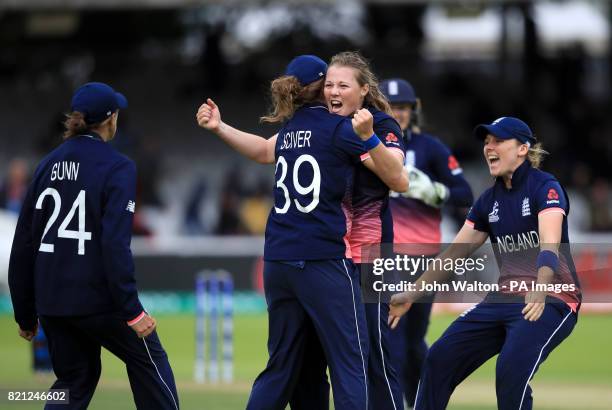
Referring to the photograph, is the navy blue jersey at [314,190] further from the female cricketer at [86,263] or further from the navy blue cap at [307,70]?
the female cricketer at [86,263]

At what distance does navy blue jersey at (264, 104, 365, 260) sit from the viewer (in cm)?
748

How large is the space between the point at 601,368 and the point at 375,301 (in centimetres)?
765

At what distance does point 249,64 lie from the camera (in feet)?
109

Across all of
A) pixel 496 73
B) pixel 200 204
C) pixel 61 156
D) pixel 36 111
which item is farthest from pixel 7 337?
pixel 496 73

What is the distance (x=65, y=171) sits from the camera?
762cm

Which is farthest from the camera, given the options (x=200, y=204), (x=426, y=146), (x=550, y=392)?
(x=200, y=204)

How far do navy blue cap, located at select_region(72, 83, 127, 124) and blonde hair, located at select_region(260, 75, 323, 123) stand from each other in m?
1.00

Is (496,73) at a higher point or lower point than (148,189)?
higher

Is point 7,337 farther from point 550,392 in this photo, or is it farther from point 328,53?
point 328,53

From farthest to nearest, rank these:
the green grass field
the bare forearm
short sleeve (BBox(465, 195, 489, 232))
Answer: the green grass field < short sleeve (BBox(465, 195, 489, 232)) < the bare forearm

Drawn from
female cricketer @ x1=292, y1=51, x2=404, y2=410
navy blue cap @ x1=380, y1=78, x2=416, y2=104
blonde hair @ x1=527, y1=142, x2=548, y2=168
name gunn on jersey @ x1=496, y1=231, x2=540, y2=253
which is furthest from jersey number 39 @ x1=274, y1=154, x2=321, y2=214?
navy blue cap @ x1=380, y1=78, x2=416, y2=104

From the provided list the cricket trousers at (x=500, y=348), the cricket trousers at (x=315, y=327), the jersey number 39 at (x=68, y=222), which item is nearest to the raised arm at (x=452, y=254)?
the cricket trousers at (x=500, y=348)

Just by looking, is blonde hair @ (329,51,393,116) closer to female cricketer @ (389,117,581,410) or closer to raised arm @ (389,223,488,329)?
female cricketer @ (389,117,581,410)

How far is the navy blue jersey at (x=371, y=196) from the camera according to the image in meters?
7.75
